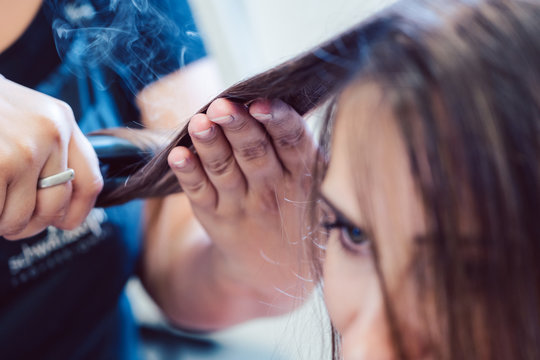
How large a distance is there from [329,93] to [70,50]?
0.34 metres

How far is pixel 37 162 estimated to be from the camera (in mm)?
438

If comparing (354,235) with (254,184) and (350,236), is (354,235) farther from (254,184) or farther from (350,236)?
(254,184)

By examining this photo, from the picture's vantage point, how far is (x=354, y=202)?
39cm

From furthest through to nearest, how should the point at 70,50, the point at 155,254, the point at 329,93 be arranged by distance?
the point at 155,254, the point at 70,50, the point at 329,93

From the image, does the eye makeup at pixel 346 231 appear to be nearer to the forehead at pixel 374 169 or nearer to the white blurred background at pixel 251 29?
the forehead at pixel 374 169

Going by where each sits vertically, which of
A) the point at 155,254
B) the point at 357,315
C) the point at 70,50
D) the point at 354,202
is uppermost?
the point at 70,50

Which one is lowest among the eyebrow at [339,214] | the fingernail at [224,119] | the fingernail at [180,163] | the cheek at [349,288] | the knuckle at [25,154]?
the cheek at [349,288]

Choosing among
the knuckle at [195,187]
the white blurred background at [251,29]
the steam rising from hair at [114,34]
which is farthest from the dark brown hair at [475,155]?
the white blurred background at [251,29]

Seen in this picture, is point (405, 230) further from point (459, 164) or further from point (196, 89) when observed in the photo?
point (196, 89)

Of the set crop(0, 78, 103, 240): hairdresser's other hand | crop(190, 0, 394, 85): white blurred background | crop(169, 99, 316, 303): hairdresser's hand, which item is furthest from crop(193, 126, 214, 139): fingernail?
crop(190, 0, 394, 85): white blurred background

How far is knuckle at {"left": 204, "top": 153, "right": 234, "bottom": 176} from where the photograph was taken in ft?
1.64

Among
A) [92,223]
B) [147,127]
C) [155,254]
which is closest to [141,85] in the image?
[147,127]

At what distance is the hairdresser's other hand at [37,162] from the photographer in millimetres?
428

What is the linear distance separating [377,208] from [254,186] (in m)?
0.22
